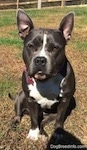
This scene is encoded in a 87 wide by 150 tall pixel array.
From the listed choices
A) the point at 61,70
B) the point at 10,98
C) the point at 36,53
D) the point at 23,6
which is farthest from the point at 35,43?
the point at 23,6

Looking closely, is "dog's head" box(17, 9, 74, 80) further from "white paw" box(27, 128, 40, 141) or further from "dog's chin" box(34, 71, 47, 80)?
"white paw" box(27, 128, 40, 141)

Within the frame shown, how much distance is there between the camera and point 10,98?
5559mm

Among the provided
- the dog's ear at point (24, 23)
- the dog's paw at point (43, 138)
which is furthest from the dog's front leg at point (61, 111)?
the dog's ear at point (24, 23)

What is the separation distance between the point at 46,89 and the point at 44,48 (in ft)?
1.93

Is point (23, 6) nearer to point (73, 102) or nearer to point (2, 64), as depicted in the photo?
point (2, 64)

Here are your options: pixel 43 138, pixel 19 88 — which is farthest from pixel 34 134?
pixel 19 88

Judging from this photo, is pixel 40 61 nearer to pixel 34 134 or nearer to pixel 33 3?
pixel 34 134

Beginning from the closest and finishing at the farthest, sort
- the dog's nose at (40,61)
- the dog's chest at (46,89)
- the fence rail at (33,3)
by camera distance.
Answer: the dog's nose at (40,61)
the dog's chest at (46,89)
the fence rail at (33,3)

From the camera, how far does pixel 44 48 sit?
4391mm

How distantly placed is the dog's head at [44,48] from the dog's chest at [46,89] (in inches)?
9.4

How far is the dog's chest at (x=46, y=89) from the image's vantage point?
473cm

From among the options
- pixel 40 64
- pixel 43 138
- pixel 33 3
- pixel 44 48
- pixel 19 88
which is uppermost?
pixel 44 48

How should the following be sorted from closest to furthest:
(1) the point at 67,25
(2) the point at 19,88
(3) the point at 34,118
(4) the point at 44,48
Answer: (4) the point at 44,48, (1) the point at 67,25, (3) the point at 34,118, (2) the point at 19,88

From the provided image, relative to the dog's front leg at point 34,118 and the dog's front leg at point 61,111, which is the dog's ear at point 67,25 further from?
the dog's front leg at point 34,118
